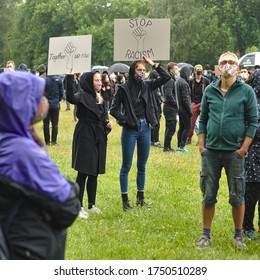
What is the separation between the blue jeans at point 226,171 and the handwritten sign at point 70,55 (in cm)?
374

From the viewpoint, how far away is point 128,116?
8.98m

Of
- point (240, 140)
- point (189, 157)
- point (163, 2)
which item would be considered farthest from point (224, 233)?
point (163, 2)

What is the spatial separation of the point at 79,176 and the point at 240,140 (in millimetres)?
2439

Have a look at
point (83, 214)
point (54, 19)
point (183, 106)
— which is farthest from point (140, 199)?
point (54, 19)

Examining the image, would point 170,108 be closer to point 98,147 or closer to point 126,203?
point 126,203

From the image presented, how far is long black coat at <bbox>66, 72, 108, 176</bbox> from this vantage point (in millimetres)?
8742

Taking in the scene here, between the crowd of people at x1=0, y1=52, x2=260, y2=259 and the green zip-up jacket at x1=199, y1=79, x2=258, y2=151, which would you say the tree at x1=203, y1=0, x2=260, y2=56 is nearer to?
the crowd of people at x1=0, y1=52, x2=260, y2=259

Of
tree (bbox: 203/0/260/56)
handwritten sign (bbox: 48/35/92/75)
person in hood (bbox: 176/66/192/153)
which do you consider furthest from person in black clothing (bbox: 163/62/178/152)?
tree (bbox: 203/0/260/56)

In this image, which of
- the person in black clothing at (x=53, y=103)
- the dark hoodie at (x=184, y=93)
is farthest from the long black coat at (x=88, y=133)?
the person in black clothing at (x=53, y=103)

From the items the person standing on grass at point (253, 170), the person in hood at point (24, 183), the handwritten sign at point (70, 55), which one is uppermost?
the handwritten sign at point (70, 55)

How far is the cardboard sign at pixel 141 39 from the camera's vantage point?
33.0ft

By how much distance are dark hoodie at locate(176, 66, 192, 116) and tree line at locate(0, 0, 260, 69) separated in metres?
57.0

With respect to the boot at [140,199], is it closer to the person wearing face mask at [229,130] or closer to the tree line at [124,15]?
the person wearing face mask at [229,130]

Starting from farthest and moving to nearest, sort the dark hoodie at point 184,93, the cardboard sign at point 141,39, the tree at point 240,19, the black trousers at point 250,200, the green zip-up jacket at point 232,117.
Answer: the tree at point 240,19 < the dark hoodie at point 184,93 < the cardboard sign at point 141,39 < the black trousers at point 250,200 < the green zip-up jacket at point 232,117
